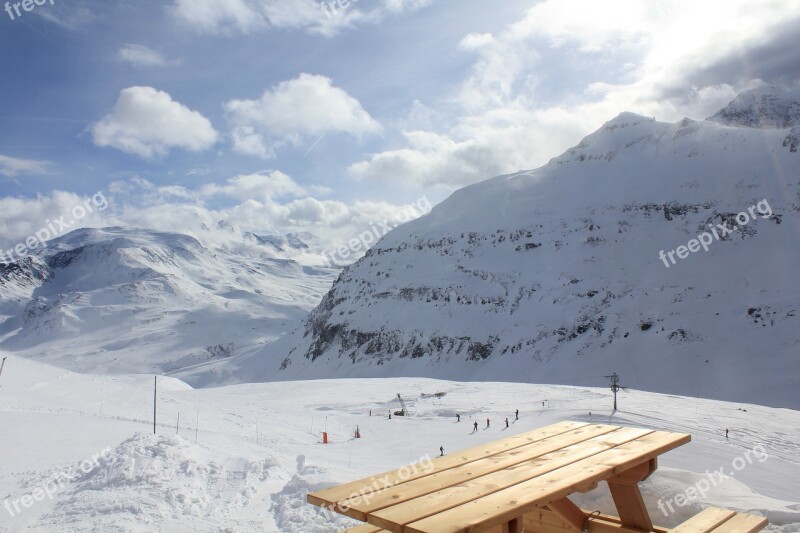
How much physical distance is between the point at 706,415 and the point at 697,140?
2780 inches

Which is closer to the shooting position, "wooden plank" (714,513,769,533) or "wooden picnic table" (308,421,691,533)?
"wooden picnic table" (308,421,691,533)

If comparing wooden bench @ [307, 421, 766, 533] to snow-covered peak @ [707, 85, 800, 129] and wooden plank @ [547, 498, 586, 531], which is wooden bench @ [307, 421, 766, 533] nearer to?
wooden plank @ [547, 498, 586, 531]

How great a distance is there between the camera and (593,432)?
16.1ft

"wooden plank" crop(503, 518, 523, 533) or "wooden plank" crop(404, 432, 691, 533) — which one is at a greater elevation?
"wooden plank" crop(404, 432, 691, 533)

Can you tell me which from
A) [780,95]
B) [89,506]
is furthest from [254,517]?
[780,95]

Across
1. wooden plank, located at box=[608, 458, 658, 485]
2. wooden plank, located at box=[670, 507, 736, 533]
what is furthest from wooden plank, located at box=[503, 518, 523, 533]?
wooden plank, located at box=[670, 507, 736, 533]

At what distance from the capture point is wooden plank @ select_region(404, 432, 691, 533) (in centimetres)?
287

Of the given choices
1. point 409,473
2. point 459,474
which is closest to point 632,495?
point 459,474

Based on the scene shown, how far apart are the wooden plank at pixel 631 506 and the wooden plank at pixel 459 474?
0.46 metres

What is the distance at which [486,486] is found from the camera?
134 inches

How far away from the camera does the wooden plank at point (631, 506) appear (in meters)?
4.59

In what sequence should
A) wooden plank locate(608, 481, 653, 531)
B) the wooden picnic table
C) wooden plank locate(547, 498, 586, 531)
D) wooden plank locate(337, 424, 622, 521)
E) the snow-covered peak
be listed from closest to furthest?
the wooden picnic table
wooden plank locate(337, 424, 622, 521)
wooden plank locate(608, 481, 653, 531)
wooden plank locate(547, 498, 586, 531)
the snow-covered peak

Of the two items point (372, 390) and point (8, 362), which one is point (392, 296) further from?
point (8, 362)

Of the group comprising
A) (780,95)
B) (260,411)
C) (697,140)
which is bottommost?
(260,411)
